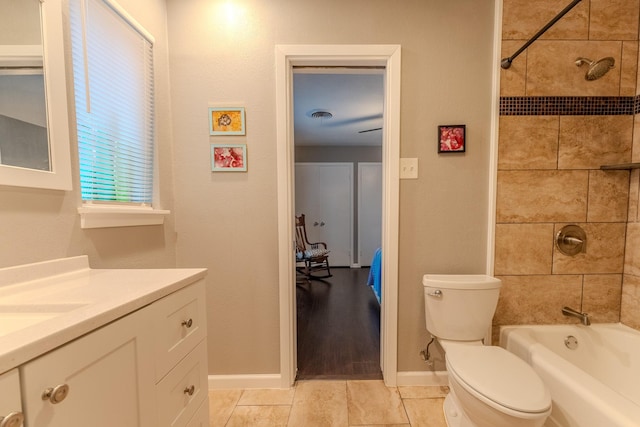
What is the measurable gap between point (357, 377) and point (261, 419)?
635 mm

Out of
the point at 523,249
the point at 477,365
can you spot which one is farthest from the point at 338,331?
the point at 523,249

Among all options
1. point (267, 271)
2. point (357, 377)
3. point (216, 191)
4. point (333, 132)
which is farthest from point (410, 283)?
point (333, 132)

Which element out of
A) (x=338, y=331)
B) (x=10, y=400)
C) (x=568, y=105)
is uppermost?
(x=568, y=105)

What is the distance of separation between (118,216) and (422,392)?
6.25ft

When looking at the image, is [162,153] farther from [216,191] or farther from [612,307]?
[612,307]

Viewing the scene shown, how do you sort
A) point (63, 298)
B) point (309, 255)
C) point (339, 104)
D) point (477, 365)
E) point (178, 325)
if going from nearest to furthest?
point (63, 298) < point (178, 325) < point (477, 365) < point (339, 104) < point (309, 255)

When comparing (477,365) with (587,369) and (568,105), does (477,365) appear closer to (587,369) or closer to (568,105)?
(587,369)

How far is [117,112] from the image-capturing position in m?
1.18

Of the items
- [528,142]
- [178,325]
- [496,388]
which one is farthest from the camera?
[528,142]

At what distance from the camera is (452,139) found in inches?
59.1

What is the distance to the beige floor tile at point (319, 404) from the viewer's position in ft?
4.42

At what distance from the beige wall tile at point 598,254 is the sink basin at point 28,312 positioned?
2.25 metres

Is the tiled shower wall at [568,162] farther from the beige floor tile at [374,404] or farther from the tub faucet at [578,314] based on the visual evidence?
the beige floor tile at [374,404]

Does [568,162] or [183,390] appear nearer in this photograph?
[183,390]
